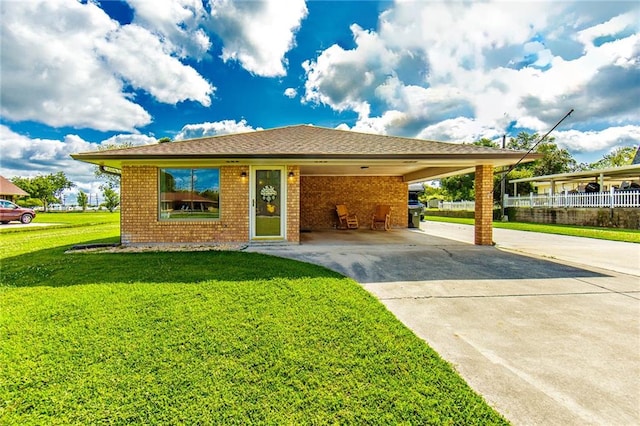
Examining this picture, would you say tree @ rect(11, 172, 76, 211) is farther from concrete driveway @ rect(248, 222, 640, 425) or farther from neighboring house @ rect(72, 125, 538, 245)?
concrete driveway @ rect(248, 222, 640, 425)

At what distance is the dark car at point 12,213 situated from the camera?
724 inches

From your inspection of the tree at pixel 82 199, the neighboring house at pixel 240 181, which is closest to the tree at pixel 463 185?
the neighboring house at pixel 240 181

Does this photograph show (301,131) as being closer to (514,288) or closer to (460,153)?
(460,153)

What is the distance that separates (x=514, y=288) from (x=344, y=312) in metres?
3.08

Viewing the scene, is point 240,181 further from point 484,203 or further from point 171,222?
point 484,203

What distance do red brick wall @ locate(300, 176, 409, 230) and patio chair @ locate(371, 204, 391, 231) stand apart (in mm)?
688

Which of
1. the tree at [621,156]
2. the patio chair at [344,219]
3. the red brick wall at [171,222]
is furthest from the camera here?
the tree at [621,156]

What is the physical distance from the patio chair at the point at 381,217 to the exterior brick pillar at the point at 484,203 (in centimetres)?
460

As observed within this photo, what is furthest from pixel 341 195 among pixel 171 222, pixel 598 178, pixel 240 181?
pixel 598 178

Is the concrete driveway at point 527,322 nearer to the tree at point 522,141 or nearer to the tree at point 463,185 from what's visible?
the tree at point 463,185

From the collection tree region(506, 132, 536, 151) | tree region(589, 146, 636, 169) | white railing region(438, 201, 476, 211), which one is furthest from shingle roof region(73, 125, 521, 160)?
tree region(589, 146, 636, 169)

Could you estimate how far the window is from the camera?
8.94m

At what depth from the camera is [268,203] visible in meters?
9.13

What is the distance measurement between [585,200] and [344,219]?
50.0 ft
